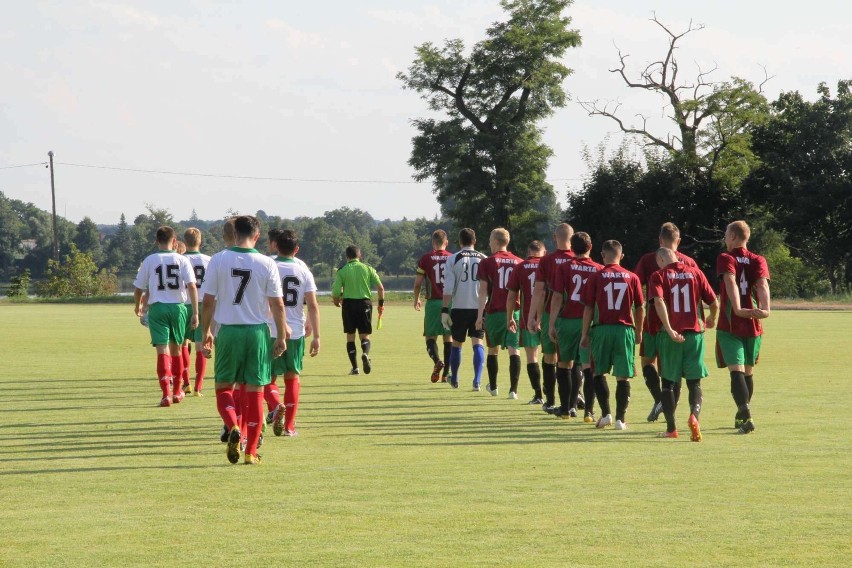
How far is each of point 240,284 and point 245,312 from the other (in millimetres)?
220

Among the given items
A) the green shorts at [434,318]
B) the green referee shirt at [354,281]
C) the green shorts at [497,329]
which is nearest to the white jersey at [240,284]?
the green shorts at [497,329]

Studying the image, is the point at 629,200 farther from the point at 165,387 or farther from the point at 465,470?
the point at 465,470

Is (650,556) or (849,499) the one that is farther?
(849,499)

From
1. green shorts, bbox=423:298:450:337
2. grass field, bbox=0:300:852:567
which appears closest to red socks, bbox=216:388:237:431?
grass field, bbox=0:300:852:567

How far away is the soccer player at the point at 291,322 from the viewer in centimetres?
1053

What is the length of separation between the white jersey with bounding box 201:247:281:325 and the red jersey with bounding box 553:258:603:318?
151 inches

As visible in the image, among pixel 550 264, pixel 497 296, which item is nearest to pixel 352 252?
pixel 497 296

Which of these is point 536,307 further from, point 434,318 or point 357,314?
point 357,314

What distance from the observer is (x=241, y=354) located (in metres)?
9.03

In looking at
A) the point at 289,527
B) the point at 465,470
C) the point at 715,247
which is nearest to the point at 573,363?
the point at 465,470

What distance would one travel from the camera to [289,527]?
676cm

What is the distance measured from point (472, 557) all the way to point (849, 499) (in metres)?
3.01

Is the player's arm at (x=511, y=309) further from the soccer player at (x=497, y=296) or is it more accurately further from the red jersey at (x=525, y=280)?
the soccer player at (x=497, y=296)

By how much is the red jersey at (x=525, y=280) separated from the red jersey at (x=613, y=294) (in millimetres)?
2114
